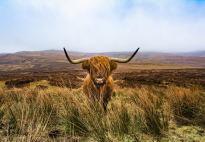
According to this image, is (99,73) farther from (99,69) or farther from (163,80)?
(163,80)

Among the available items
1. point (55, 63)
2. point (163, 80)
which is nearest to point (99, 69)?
point (163, 80)

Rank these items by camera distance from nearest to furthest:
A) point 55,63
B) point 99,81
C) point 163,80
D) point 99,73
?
point 99,81, point 99,73, point 163,80, point 55,63

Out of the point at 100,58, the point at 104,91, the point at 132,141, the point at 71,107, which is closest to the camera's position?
the point at 132,141

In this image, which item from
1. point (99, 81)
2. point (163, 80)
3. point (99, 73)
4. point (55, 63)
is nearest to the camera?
point (99, 81)

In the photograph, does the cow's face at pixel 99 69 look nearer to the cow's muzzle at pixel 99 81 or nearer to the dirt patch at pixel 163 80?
the cow's muzzle at pixel 99 81

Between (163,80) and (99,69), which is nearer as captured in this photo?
(99,69)

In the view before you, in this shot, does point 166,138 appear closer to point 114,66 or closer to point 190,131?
point 190,131

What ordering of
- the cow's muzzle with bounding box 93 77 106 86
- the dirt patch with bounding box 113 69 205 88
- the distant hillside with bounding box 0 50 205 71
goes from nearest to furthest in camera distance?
1. the cow's muzzle with bounding box 93 77 106 86
2. the dirt patch with bounding box 113 69 205 88
3. the distant hillside with bounding box 0 50 205 71

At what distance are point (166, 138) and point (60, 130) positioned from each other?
1896 millimetres

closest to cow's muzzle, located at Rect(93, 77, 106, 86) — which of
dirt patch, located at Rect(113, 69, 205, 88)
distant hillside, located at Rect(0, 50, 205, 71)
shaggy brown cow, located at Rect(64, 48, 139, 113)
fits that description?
shaggy brown cow, located at Rect(64, 48, 139, 113)

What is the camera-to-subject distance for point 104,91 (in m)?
3.11

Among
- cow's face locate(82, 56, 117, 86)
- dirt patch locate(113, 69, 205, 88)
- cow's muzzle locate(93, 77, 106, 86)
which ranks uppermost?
cow's face locate(82, 56, 117, 86)

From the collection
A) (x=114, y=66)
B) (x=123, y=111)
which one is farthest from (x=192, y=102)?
(x=114, y=66)

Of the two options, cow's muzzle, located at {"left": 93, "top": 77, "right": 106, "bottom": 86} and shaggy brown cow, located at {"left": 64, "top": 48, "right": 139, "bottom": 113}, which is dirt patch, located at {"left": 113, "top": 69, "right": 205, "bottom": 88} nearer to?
shaggy brown cow, located at {"left": 64, "top": 48, "right": 139, "bottom": 113}
